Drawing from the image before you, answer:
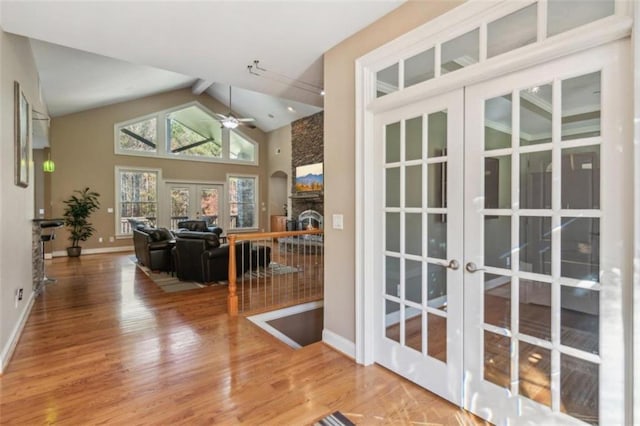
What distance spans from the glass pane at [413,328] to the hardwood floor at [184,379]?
28 centimetres

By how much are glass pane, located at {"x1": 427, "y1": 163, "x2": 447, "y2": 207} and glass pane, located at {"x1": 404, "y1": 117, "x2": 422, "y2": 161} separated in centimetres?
14

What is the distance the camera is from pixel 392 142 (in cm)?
239

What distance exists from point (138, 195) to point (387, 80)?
9.07 m

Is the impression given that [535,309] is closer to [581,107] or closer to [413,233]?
[413,233]

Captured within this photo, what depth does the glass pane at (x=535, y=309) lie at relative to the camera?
5.46 feet

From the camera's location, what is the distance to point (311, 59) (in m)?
3.03

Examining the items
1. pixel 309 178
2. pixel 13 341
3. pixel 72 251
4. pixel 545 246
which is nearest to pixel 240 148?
pixel 309 178

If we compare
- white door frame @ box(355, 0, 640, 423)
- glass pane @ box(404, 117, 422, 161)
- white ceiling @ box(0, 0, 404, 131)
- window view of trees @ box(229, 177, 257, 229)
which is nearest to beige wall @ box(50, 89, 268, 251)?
window view of trees @ box(229, 177, 257, 229)

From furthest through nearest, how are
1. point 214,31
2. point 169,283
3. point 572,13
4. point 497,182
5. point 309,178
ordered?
1. point 309,178
2. point 169,283
3. point 214,31
4. point 497,182
5. point 572,13

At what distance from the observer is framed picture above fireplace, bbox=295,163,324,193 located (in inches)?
388

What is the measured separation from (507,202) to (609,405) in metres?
1.04

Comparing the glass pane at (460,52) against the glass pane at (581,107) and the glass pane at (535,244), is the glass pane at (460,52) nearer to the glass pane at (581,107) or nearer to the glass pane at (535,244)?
the glass pane at (581,107)

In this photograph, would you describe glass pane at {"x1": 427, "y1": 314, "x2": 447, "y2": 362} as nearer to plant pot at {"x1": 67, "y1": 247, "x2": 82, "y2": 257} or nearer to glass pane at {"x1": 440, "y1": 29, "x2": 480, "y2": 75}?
glass pane at {"x1": 440, "y1": 29, "x2": 480, "y2": 75}

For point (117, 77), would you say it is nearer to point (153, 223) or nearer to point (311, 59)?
point (153, 223)
